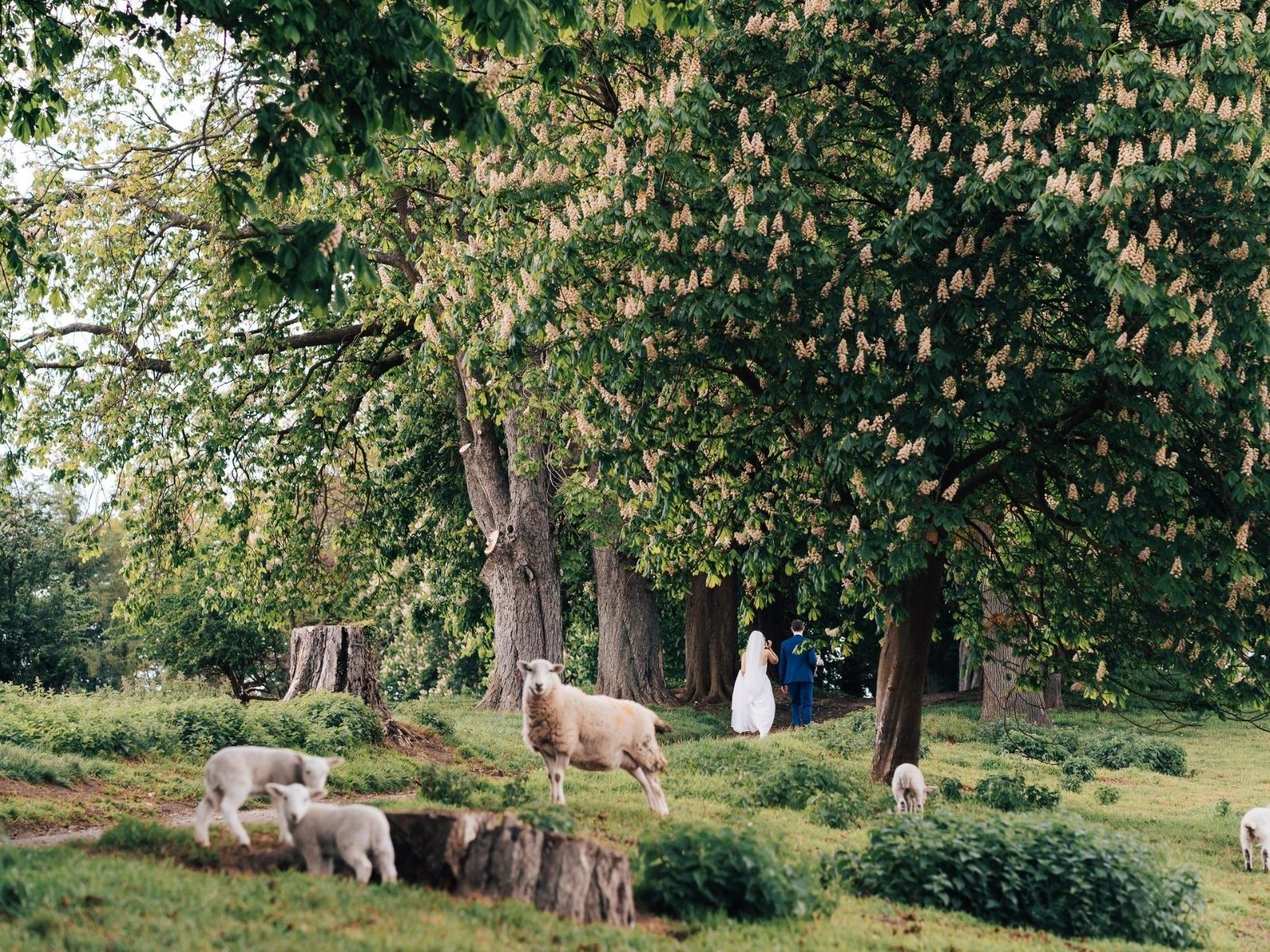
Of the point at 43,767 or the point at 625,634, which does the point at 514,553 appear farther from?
the point at 43,767

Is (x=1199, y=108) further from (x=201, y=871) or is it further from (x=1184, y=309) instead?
(x=201, y=871)

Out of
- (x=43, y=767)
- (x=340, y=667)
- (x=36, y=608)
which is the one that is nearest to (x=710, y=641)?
(x=340, y=667)

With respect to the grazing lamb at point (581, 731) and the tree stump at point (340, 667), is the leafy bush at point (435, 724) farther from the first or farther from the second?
the grazing lamb at point (581, 731)

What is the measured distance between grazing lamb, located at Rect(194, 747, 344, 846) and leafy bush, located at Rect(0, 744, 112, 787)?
6326mm

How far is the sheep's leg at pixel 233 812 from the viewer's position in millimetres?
9320

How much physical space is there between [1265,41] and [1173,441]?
4.68 metres

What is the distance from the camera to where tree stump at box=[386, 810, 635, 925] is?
8.81 metres

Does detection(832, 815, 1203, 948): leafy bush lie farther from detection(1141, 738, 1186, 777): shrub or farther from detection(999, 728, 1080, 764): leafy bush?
detection(1141, 738, 1186, 777): shrub

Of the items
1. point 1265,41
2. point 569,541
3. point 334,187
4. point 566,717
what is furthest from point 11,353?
point 569,541

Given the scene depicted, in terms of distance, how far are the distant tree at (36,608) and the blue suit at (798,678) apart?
2484 centimetres

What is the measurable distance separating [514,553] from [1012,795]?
43.6ft

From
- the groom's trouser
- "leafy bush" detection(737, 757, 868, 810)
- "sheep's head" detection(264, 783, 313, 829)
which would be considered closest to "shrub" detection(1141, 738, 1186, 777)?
the groom's trouser

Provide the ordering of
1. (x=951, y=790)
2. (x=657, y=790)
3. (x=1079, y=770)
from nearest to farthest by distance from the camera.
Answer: (x=657, y=790), (x=951, y=790), (x=1079, y=770)

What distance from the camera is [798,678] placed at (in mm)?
28203
